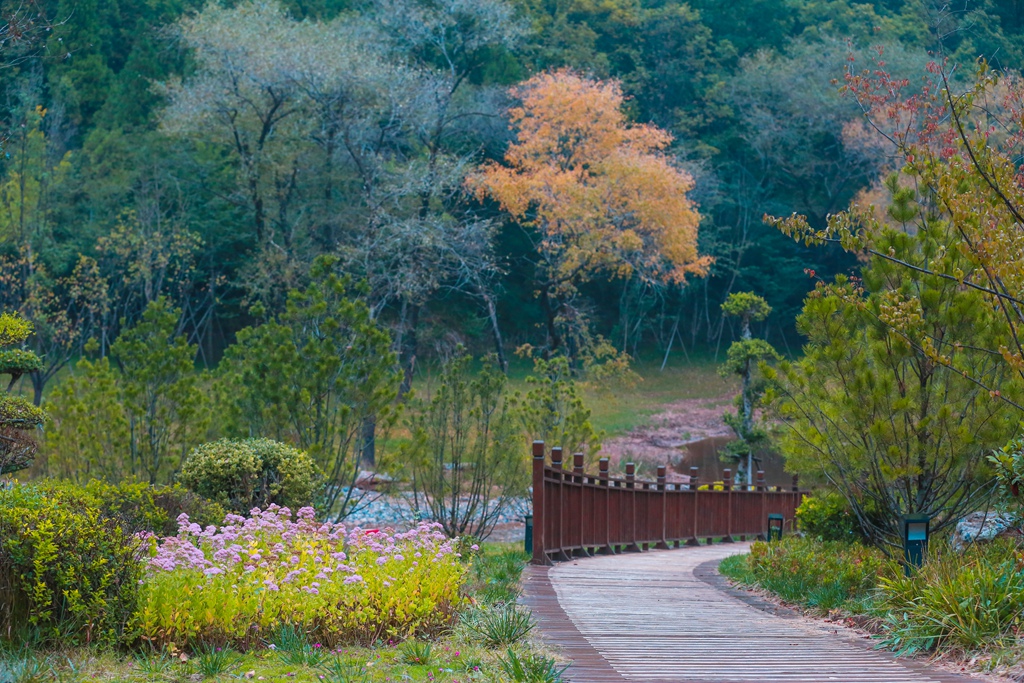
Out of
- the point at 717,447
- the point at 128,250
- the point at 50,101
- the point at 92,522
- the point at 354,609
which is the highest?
the point at 50,101

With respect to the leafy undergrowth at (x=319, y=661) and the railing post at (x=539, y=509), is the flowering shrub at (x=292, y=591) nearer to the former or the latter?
the leafy undergrowth at (x=319, y=661)

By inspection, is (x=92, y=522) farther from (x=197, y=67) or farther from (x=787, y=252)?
(x=787, y=252)

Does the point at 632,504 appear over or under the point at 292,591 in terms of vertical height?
under

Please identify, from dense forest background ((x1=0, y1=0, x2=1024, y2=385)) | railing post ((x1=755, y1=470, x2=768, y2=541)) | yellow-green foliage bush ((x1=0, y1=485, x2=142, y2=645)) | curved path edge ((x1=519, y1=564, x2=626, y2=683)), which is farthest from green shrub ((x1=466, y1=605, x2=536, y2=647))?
railing post ((x1=755, y1=470, x2=768, y2=541))

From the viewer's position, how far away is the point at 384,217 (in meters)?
27.5

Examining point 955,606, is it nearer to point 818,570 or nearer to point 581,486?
point 818,570

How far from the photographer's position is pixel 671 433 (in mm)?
32188

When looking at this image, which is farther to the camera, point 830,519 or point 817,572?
point 830,519

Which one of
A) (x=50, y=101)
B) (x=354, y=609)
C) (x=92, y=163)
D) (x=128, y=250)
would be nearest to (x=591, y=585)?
(x=354, y=609)

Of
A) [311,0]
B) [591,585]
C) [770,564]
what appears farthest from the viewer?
[311,0]

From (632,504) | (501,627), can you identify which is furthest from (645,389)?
(501,627)

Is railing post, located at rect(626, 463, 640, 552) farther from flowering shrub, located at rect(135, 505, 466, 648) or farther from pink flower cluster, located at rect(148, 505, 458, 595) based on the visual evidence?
flowering shrub, located at rect(135, 505, 466, 648)

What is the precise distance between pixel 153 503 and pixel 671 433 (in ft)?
84.0

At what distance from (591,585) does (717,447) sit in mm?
24424
